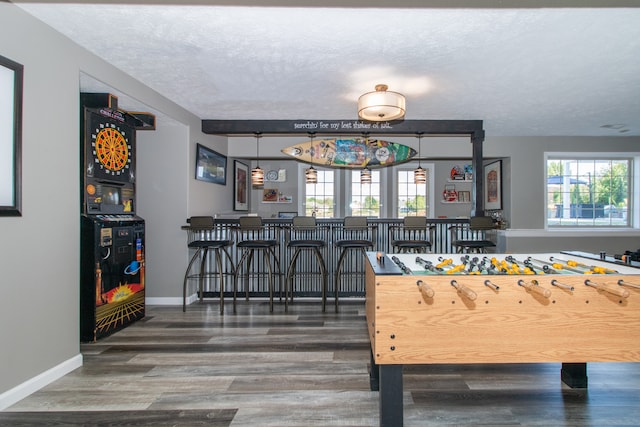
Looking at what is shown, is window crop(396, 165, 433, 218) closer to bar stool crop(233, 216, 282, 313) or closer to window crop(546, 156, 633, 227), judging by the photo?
window crop(546, 156, 633, 227)

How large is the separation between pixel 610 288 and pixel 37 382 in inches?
129

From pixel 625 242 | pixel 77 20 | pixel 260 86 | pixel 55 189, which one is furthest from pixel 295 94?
pixel 625 242

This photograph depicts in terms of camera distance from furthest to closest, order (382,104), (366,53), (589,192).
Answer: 1. (589,192)
2. (382,104)
3. (366,53)

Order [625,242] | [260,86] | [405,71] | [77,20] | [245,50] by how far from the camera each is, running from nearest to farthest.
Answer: [77,20] < [245,50] < [405,71] < [260,86] < [625,242]

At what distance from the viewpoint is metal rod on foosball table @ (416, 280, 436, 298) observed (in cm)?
148

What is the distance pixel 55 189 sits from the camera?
2293mm

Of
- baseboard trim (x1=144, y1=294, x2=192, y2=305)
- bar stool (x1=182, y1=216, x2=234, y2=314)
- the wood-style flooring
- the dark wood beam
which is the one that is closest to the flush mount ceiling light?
the dark wood beam

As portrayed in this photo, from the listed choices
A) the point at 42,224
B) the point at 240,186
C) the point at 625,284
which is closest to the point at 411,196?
the point at 240,186

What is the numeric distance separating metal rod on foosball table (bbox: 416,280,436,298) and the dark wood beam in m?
3.33

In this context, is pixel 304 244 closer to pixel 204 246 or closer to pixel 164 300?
Answer: pixel 204 246

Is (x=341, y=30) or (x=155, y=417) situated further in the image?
(x=341, y=30)

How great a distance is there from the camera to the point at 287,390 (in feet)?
6.91

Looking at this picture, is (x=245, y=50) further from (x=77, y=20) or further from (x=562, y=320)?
(x=562, y=320)

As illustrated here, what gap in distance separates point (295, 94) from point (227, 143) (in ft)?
8.15
